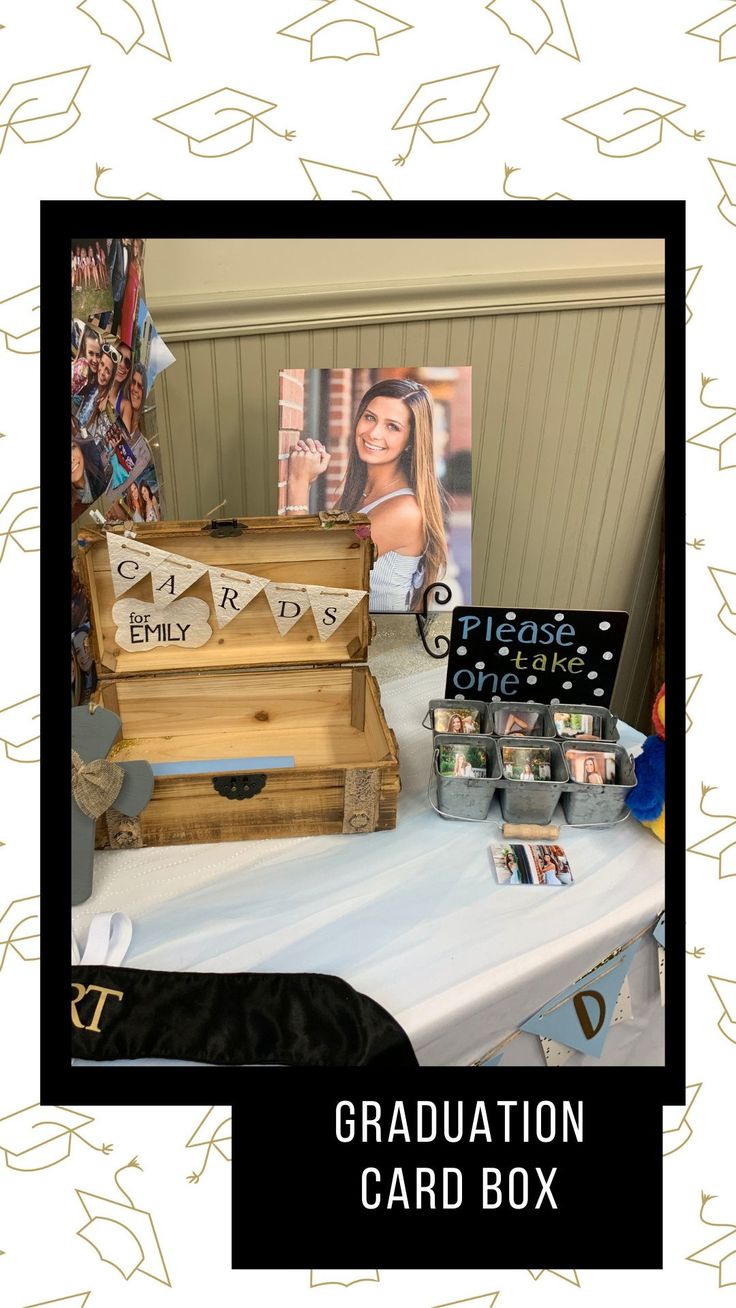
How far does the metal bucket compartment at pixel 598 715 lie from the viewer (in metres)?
1.30

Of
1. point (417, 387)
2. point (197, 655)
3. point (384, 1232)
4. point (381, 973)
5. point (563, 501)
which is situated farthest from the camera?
point (563, 501)

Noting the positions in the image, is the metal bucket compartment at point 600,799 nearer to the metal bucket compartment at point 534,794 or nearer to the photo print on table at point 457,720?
the metal bucket compartment at point 534,794

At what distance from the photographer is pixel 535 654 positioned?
1.34 metres

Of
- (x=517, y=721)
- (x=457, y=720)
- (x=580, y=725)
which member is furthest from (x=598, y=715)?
(x=457, y=720)

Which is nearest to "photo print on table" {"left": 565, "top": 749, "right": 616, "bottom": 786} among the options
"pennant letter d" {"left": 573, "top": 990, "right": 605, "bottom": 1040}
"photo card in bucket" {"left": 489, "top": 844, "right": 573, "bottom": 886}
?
"photo card in bucket" {"left": 489, "top": 844, "right": 573, "bottom": 886}

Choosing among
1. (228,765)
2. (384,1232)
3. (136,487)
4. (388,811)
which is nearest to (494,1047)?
(384,1232)

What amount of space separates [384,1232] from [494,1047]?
24 cm

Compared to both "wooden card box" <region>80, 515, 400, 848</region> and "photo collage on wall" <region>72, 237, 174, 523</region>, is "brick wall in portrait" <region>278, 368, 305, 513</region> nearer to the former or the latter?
"photo collage on wall" <region>72, 237, 174, 523</region>

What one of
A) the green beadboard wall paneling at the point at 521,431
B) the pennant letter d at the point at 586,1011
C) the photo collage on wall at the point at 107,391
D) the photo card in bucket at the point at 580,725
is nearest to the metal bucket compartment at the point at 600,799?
the photo card in bucket at the point at 580,725

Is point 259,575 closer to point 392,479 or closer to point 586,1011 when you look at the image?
point 392,479

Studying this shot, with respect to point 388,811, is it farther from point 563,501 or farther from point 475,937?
point 563,501

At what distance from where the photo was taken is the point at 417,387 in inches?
68.3

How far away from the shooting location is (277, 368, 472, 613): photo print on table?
1.73 m

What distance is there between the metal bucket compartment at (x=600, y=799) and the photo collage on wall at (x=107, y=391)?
88cm
